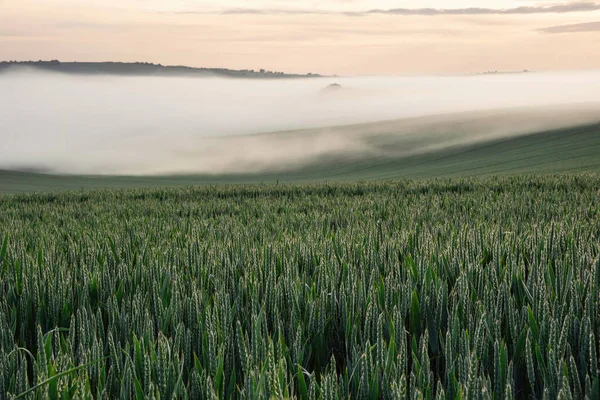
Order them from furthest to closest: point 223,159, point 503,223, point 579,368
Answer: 1. point 223,159
2. point 503,223
3. point 579,368

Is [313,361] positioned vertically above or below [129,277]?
below

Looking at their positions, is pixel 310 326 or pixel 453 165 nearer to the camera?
pixel 310 326

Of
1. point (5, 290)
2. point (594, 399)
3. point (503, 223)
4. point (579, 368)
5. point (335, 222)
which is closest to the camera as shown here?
point (594, 399)

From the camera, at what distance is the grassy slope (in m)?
29.5

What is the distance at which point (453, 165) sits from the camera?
35188 millimetres

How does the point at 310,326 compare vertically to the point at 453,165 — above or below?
above

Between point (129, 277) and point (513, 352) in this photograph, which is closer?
point (513, 352)

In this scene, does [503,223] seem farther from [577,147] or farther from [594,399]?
[577,147]

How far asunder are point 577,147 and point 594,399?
114 feet

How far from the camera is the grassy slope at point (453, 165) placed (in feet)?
96.8

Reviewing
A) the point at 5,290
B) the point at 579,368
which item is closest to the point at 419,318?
the point at 579,368

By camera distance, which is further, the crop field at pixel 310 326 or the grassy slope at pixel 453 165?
the grassy slope at pixel 453 165

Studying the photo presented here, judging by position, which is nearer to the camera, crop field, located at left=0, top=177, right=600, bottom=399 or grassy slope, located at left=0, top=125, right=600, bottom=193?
crop field, located at left=0, top=177, right=600, bottom=399

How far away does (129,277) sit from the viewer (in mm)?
2705
